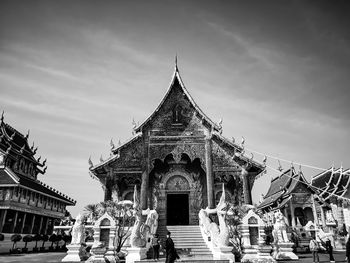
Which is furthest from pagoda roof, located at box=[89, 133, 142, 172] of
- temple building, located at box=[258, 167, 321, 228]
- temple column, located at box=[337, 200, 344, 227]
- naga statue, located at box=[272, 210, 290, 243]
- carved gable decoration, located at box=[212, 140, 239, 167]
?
temple column, located at box=[337, 200, 344, 227]

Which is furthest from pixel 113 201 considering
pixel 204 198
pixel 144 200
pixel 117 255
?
pixel 204 198

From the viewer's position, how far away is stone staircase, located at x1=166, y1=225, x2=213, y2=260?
1223 centimetres

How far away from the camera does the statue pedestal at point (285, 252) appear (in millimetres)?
12614

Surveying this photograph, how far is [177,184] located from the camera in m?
17.1

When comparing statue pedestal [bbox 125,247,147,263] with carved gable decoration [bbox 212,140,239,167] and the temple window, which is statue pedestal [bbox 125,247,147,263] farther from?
the temple window

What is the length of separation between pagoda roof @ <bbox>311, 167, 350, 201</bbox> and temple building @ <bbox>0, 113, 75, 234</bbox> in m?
27.8

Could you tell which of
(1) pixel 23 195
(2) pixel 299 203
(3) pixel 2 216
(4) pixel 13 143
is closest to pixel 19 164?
(4) pixel 13 143

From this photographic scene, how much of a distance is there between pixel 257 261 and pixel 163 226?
6.68 meters

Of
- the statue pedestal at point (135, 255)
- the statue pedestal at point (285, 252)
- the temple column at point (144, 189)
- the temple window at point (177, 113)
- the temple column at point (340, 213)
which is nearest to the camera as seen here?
the statue pedestal at point (135, 255)

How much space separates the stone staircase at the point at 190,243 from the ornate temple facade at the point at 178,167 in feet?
5.17

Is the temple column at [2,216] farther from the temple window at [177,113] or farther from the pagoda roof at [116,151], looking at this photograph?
the temple window at [177,113]

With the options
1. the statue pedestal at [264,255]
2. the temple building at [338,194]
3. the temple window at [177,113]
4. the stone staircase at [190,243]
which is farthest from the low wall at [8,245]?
the temple building at [338,194]

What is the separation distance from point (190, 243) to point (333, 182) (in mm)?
21542

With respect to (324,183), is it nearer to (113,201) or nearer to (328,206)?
(328,206)
